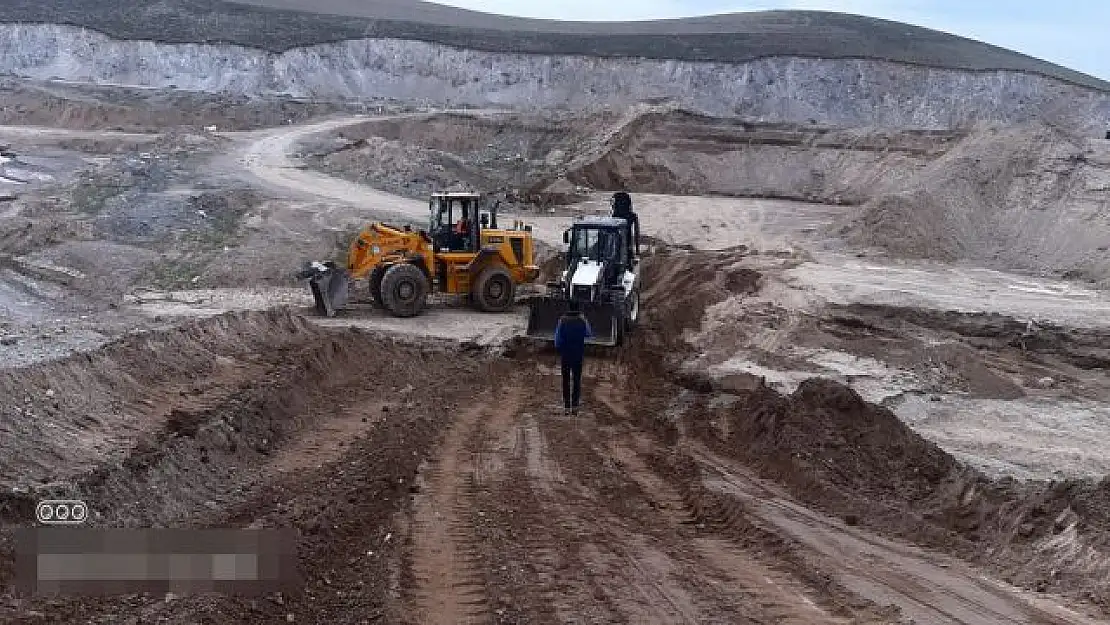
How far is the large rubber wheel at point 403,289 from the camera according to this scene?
20.0m

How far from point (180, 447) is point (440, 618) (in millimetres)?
3979

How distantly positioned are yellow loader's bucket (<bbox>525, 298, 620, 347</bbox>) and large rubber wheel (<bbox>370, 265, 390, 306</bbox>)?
3.11m

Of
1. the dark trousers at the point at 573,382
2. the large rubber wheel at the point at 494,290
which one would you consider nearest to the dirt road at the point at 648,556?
the dark trousers at the point at 573,382

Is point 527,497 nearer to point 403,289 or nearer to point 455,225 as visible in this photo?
point 403,289

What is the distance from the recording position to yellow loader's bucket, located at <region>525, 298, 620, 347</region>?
726 inches

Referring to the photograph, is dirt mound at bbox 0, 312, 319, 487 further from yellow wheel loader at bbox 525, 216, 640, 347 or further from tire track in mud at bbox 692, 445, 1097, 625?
tire track in mud at bbox 692, 445, 1097, 625

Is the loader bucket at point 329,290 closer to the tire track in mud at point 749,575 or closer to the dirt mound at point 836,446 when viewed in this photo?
the dirt mound at point 836,446

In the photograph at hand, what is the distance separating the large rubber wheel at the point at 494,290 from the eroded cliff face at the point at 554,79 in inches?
1743

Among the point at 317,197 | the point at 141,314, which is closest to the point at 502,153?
the point at 317,197

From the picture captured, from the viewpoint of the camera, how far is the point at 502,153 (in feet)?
147

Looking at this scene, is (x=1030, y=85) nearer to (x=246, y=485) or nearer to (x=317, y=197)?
(x=317, y=197)

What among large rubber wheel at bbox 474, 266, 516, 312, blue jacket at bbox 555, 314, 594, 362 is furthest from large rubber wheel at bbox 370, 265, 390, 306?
blue jacket at bbox 555, 314, 594, 362

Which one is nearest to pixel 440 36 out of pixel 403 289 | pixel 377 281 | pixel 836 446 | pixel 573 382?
pixel 377 281

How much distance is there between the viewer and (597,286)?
1872 cm
